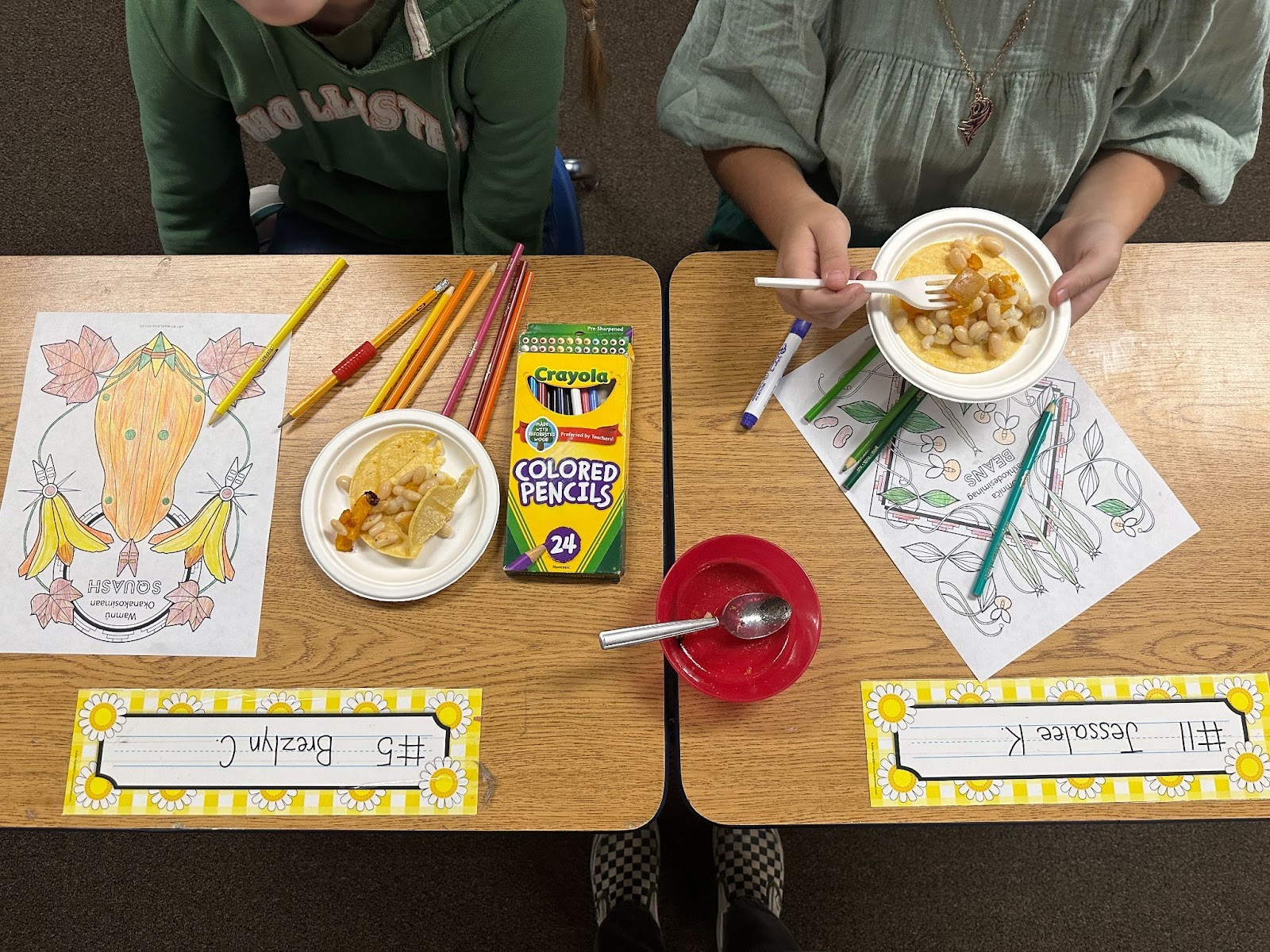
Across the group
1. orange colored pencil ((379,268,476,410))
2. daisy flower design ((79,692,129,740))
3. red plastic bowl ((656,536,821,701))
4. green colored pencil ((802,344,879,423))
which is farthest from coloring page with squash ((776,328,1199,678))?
daisy flower design ((79,692,129,740))

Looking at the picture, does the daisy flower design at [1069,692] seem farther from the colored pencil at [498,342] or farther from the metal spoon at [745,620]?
the colored pencil at [498,342]

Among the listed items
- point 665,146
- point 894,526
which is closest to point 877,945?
point 894,526

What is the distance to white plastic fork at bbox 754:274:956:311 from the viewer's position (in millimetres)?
771

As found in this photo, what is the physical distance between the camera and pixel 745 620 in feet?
2.44

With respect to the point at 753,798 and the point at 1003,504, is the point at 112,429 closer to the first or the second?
the point at 753,798

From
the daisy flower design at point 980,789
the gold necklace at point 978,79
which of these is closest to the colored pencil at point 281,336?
the gold necklace at point 978,79

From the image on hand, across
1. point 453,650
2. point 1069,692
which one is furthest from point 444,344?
point 1069,692

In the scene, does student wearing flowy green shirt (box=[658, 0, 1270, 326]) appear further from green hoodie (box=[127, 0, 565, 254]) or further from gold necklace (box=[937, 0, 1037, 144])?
green hoodie (box=[127, 0, 565, 254])

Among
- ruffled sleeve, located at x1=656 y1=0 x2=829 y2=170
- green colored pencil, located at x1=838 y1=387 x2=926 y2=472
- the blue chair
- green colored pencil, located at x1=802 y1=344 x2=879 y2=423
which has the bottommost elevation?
green colored pencil, located at x1=838 y1=387 x2=926 y2=472

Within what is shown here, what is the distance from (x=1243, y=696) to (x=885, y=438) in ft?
1.27

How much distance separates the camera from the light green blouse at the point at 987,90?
807 mm

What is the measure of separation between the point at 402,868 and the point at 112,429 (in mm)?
916

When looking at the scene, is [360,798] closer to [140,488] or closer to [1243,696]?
[140,488]

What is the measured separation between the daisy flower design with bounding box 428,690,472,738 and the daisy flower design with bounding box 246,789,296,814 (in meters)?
0.14
